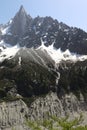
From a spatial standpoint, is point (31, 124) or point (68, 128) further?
point (31, 124)

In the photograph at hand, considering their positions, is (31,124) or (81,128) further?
(31,124)

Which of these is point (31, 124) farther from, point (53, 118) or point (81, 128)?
point (81, 128)

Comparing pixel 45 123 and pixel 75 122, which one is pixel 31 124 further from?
pixel 75 122

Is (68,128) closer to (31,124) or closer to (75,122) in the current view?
(75,122)

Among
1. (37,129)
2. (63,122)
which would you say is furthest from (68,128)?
(37,129)

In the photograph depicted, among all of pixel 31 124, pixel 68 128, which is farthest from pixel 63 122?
pixel 31 124

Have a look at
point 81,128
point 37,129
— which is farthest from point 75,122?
point 37,129
